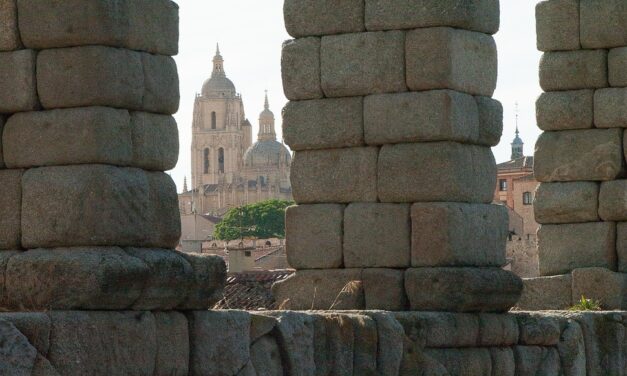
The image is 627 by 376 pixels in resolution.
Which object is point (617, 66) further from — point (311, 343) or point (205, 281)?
point (205, 281)

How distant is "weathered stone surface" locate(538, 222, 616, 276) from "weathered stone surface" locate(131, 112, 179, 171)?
670cm

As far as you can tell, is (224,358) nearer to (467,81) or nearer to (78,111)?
(78,111)

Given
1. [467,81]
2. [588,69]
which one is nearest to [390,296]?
[467,81]

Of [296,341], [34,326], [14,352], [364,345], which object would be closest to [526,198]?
[364,345]

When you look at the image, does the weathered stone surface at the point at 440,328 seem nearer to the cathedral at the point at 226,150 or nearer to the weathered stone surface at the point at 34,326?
the weathered stone surface at the point at 34,326

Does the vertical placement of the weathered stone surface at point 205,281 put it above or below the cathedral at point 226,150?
below

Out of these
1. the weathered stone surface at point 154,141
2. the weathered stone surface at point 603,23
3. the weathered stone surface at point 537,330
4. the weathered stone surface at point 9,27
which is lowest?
the weathered stone surface at point 537,330

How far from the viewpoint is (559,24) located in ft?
48.1

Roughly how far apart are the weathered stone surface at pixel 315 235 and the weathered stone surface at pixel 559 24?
3813 mm

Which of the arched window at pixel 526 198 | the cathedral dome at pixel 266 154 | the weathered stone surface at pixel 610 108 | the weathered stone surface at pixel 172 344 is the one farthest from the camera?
the cathedral dome at pixel 266 154

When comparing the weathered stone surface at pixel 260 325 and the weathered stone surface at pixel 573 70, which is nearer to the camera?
the weathered stone surface at pixel 260 325

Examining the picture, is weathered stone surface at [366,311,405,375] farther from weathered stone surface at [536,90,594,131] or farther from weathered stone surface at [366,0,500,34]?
weathered stone surface at [536,90,594,131]

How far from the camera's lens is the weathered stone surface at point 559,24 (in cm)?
1460

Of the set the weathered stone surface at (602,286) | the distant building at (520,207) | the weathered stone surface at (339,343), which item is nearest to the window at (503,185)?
the distant building at (520,207)
